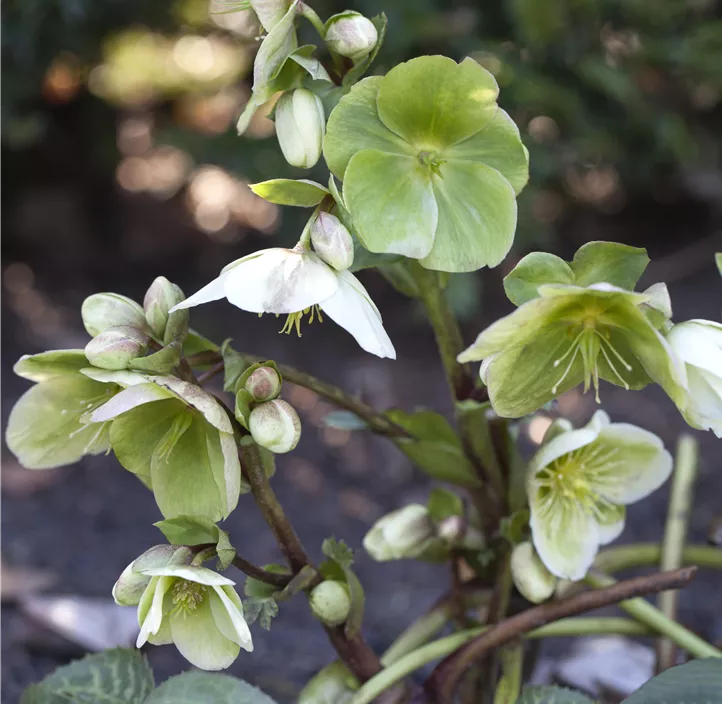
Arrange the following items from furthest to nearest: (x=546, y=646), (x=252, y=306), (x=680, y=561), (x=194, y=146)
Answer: (x=194, y=146) → (x=546, y=646) → (x=680, y=561) → (x=252, y=306)

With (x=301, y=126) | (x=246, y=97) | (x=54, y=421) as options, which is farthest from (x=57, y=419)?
(x=246, y=97)

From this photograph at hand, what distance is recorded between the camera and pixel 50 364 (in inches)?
18.2

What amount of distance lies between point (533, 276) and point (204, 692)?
0.93ft

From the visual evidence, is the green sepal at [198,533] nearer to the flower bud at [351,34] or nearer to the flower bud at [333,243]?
the flower bud at [333,243]

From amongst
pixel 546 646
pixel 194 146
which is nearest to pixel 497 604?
pixel 546 646

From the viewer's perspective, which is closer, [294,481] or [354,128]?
[354,128]

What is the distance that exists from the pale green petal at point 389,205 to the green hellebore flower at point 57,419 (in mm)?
166

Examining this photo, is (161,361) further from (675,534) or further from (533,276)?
(675,534)

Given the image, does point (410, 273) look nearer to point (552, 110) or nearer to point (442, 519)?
point (442, 519)

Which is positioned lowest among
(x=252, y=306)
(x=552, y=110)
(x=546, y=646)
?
(x=546, y=646)

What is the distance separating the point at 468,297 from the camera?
134 cm

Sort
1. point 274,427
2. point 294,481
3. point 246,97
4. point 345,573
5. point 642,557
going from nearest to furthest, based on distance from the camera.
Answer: point 274,427
point 345,573
point 642,557
point 294,481
point 246,97

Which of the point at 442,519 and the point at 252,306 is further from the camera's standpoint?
the point at 442,519

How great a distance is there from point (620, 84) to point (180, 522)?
119 cm
